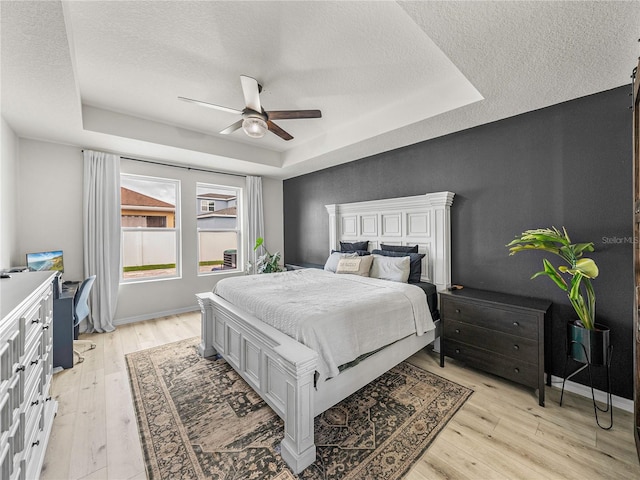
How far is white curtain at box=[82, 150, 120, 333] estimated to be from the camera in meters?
3.76

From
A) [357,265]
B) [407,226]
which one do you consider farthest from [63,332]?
[407,226]

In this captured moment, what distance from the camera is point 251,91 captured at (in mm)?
2293

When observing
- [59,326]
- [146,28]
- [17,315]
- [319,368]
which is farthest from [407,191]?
[59,326]

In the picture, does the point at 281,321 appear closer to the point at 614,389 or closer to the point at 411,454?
the point at 411,454

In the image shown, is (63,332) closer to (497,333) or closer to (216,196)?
(216,196)

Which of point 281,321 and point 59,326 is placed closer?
point 281,321

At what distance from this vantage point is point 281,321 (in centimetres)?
206

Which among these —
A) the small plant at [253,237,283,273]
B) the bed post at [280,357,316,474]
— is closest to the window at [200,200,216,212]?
the small plant at [253,237,283,273]

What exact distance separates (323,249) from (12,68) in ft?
13.7

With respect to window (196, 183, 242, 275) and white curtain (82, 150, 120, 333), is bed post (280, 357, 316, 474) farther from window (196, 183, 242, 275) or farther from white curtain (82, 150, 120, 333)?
window (196, 183, 242, 275)

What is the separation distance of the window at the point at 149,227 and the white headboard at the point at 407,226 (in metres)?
2.71

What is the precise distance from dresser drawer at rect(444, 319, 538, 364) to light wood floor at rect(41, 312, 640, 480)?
13.3 inches

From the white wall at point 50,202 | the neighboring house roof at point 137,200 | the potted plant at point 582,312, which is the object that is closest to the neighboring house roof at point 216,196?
the neighboring house roof at point 137,200

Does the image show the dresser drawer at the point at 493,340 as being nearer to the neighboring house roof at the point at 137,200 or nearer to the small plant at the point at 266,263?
the small plant at the point at 266,263
